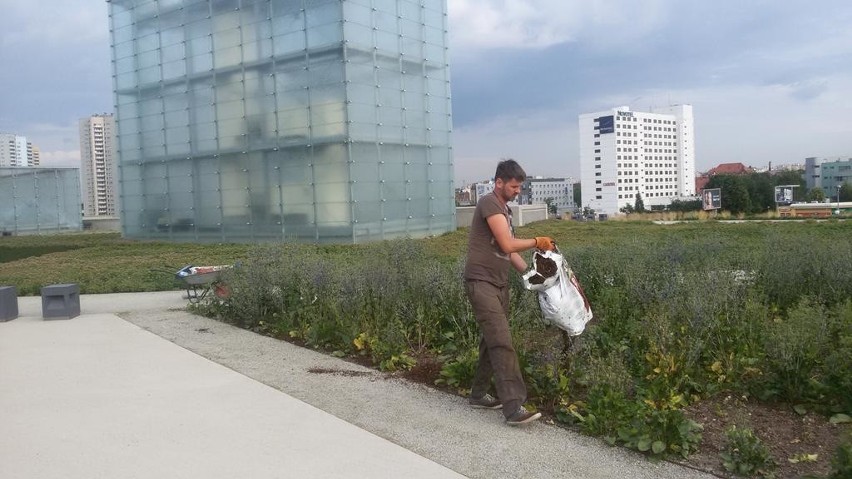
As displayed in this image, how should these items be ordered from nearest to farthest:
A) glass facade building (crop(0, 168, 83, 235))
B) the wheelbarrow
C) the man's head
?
the man's head < the wheelbarrow < glass facade building (crop(0, 168, 83, 235))

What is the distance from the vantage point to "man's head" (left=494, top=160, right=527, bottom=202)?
527cm

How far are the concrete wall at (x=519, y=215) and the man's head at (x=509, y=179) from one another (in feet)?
83.2

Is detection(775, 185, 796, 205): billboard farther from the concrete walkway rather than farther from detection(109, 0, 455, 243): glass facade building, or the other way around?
the concrete walkway

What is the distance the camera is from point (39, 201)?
49125mm

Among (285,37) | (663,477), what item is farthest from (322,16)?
(663,477)

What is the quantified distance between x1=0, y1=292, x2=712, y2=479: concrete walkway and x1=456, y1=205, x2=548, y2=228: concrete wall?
940 inches

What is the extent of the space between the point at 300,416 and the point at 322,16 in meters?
22.7

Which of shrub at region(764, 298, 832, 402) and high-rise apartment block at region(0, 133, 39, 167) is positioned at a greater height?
high-rise apartment block at region(0, 133, 39, 167)

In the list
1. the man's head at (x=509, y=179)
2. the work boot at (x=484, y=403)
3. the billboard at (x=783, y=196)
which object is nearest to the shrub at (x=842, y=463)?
the work boot at (x=484, y=403)

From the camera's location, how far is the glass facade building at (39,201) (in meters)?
48.3

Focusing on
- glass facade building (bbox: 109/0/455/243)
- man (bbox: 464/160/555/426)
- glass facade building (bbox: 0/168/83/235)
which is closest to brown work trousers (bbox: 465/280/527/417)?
man (bbox: 464/160/555/426)

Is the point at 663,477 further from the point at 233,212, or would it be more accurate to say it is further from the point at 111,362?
the point at 233,212

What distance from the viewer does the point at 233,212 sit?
28.9m

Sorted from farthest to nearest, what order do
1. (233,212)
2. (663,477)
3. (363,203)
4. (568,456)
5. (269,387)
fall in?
(233,212)
(363,203)
(269,387)
(568,456)
(663,477)
